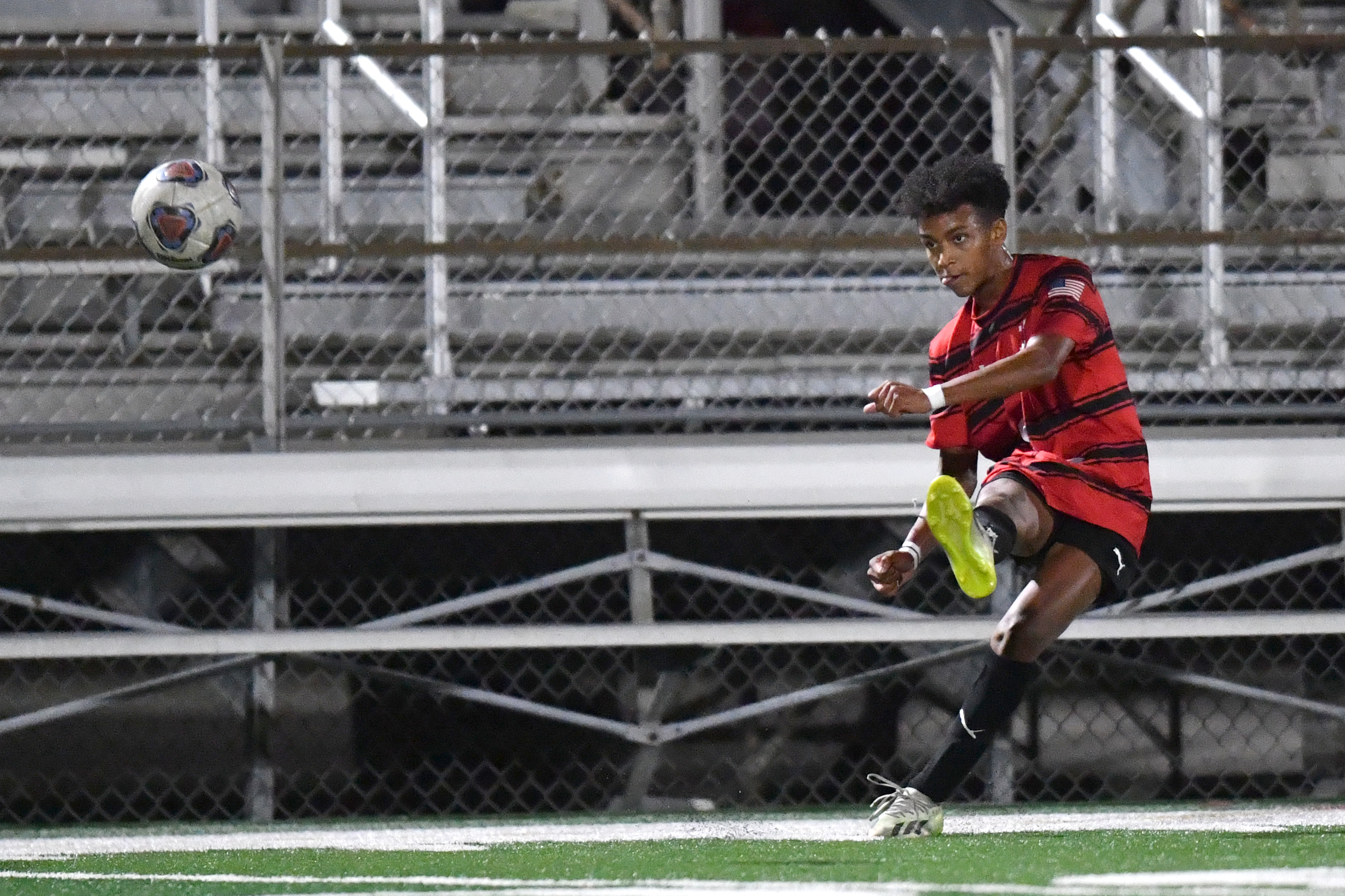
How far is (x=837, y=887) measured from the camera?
309cm

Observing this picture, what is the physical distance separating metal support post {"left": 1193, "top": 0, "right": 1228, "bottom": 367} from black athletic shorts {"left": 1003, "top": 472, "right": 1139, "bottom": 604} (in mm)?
2473

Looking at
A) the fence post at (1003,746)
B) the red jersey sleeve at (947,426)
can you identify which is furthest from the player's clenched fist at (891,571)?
the fence post at (1003,746)

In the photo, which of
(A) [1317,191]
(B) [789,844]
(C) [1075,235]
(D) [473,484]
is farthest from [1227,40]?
(B) [789,844]

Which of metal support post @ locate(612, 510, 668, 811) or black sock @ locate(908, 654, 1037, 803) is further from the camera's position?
metal support post @ locate(612, 510, 668, 811)

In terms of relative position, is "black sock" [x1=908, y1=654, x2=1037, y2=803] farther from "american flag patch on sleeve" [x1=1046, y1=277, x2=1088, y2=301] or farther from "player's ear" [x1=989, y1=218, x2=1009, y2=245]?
"player's ear" [x1=989, y1=218, x2=1009, y2=245]

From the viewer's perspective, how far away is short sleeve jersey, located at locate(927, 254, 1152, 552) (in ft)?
13.1

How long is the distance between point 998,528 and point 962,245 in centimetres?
64

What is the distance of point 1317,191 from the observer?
7.50 metres

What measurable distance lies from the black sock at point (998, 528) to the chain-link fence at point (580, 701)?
250 centimetres

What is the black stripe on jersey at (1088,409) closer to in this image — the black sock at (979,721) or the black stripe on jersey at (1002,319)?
the black stripe on jersey at (1002,319)

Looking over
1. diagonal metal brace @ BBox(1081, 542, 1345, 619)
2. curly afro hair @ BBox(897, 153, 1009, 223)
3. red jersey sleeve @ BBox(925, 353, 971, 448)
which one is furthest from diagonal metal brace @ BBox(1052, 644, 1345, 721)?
curly afro hair @ BBox(897, 153, 1009, 223)

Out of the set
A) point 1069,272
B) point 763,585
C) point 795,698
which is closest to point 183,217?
point 763,585

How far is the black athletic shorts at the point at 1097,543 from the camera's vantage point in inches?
157

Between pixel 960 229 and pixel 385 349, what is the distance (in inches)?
132
